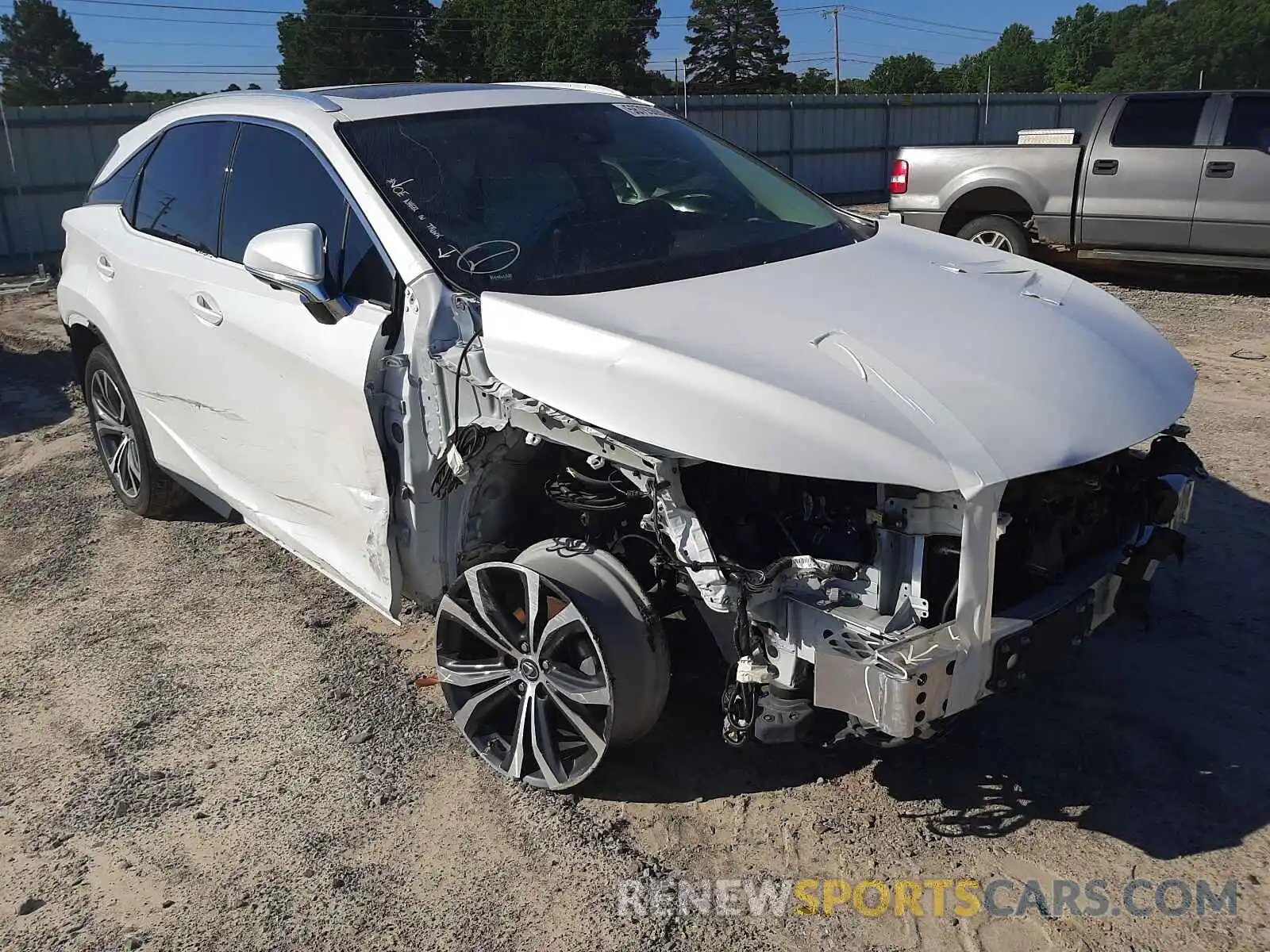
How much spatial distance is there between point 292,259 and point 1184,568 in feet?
12.0

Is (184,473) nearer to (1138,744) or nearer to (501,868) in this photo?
(501,868)

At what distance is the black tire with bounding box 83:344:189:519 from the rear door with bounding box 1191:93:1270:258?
8.93 meters

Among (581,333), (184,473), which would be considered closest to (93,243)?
(184,473)

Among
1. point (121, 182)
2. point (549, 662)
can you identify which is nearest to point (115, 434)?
point (121, 182)

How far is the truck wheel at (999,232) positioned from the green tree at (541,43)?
41889 millimetres

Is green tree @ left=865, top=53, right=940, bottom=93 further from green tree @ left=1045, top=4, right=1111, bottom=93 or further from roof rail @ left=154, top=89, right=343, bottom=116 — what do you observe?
roof rail @ left=154, top=89, right=343, bottom=116

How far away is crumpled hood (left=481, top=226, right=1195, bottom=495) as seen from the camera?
8.13 ft

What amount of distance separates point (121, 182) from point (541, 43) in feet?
183

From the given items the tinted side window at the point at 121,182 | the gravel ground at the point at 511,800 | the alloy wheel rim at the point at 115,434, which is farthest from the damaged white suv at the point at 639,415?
the alloy wheel rim at the point at 115,434

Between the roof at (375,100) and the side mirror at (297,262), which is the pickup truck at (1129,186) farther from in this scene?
the side mirror at (297,262)

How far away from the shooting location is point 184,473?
470 cm

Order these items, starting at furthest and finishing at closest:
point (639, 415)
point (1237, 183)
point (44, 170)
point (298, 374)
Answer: point (44, 170)
point (1237, 183)
point (298, 374)
point (639, 415)

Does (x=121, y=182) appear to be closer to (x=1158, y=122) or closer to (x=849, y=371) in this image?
(x=849, y=371)

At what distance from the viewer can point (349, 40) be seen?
55.1 m
